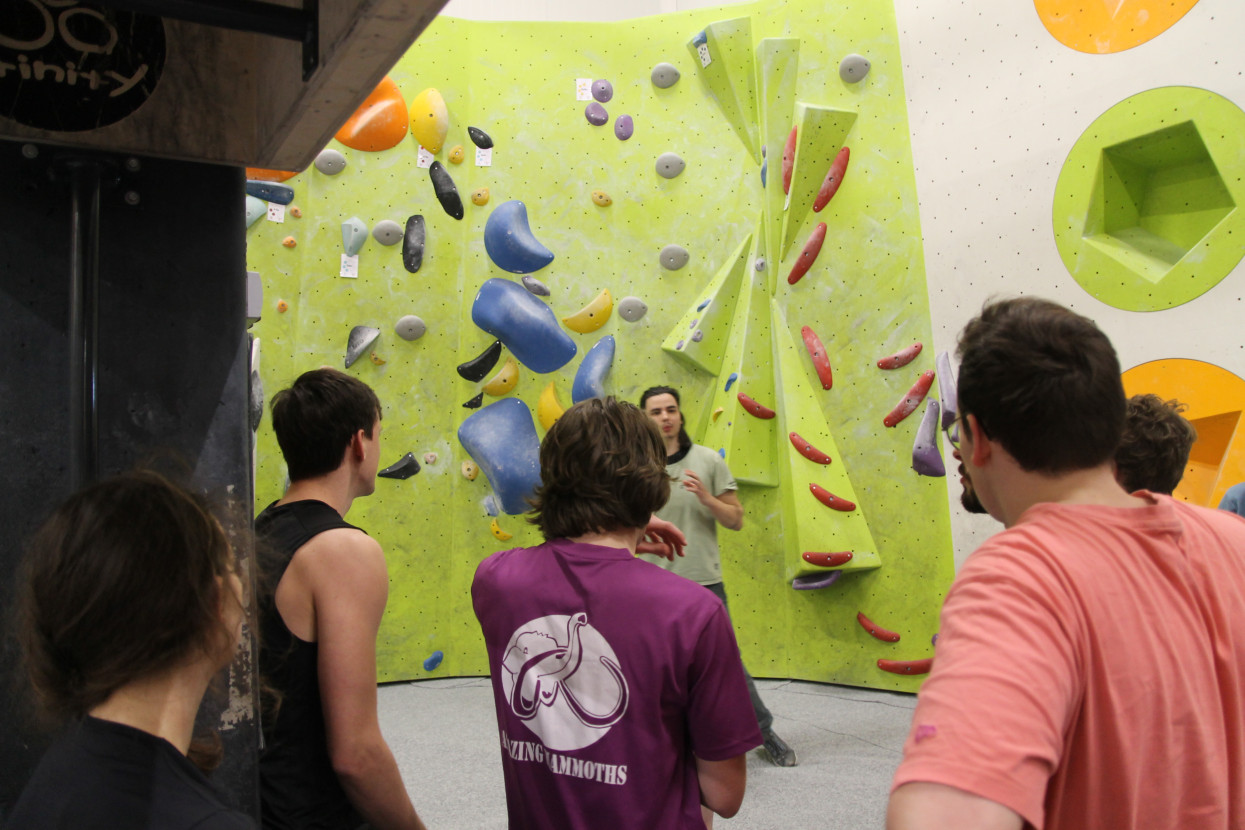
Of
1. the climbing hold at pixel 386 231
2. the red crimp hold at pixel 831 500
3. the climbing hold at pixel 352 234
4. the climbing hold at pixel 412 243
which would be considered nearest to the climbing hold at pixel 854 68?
the red crimp hold at pixel 831 500

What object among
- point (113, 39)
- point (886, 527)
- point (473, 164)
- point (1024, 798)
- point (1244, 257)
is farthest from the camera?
point (473, 164)

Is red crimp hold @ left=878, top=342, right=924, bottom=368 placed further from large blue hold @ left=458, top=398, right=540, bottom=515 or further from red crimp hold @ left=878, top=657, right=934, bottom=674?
large blue hold @ left=458, top=398, right=540, bottom=515

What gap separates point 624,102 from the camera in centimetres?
492

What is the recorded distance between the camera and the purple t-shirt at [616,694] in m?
1.13

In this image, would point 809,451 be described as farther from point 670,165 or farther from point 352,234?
point 352,234

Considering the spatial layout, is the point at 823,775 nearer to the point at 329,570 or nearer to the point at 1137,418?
the point at 1137,418

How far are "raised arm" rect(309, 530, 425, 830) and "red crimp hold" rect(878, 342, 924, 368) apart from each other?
11.6 feet

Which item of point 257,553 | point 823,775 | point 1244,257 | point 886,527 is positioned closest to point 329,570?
point 257,553

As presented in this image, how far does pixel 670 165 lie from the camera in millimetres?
4809

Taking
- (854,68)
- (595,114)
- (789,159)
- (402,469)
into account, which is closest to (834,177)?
(789,159)

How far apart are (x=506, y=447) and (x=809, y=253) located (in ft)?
6.26

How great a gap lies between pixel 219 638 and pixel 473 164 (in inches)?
172

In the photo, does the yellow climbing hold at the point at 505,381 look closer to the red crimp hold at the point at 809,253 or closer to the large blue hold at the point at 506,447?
the large blue hold at the point at 506,447

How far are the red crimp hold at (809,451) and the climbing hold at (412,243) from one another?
7.37ft
